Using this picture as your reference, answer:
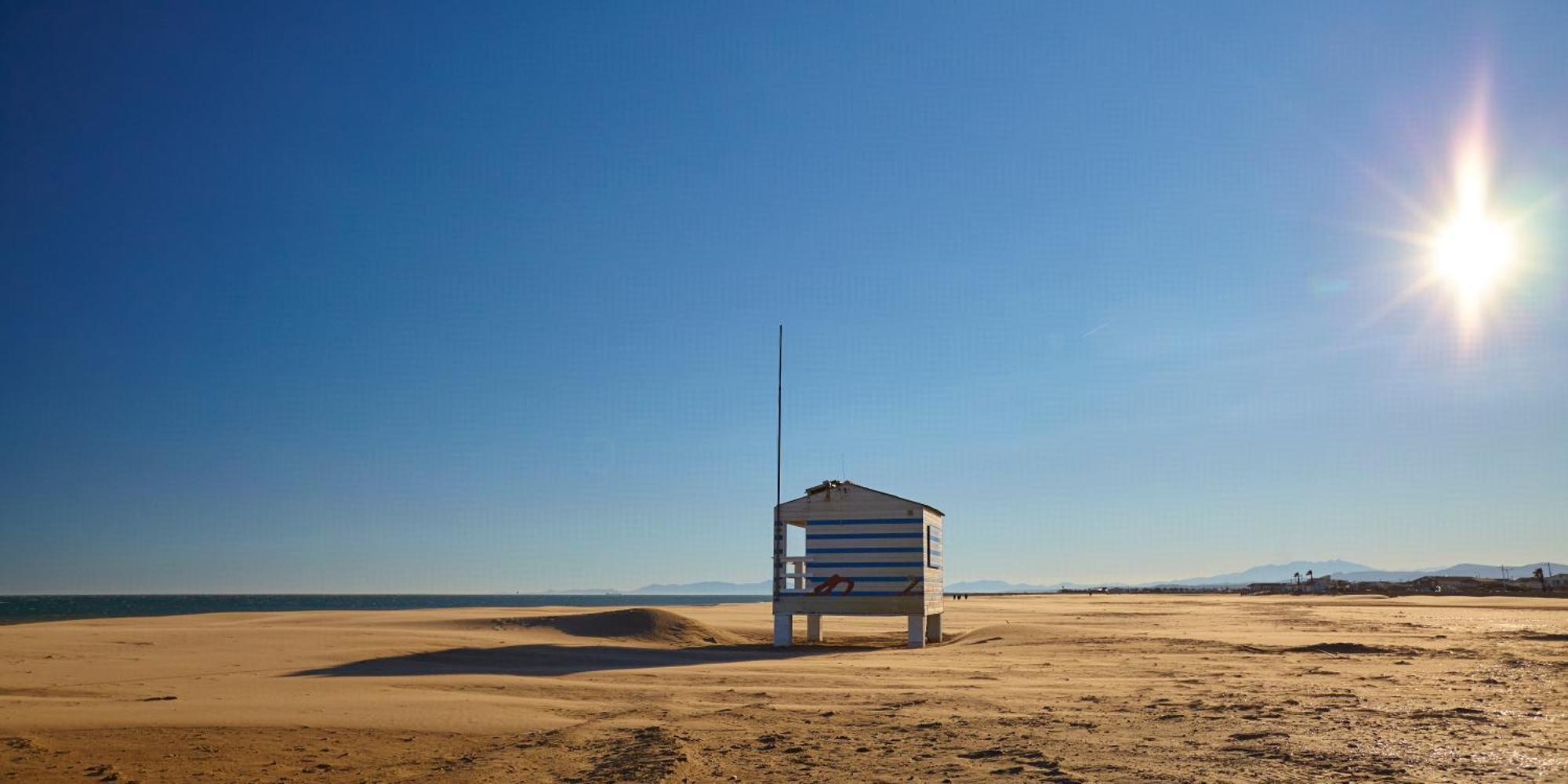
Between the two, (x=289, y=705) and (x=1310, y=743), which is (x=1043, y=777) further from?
(x=289, y=705)

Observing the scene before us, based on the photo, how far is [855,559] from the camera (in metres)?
30.6

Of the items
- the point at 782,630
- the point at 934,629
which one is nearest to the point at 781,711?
the point at 782,630

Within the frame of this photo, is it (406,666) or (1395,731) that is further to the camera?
(406,666)

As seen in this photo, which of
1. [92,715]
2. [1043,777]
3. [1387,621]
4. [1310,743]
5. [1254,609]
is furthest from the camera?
[1254,609]

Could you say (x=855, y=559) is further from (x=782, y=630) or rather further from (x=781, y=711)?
(x=781, y=711)

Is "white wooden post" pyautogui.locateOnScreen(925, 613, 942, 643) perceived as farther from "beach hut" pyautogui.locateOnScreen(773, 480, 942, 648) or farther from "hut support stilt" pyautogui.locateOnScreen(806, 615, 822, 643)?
"hut support stilt" pyautogui.locateOnScreen(806, 615, 822, 643)

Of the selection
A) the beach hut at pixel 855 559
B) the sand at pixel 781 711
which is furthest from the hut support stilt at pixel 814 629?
the sand at pixel 781 711

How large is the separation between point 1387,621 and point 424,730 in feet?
123

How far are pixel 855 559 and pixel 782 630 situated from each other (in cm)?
318

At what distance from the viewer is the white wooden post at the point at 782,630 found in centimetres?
2991

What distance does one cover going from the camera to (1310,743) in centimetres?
1070

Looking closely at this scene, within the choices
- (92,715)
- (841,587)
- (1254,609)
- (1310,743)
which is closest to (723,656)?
(841,587)

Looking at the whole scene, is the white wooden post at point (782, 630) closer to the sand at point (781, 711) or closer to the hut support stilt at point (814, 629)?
the sand at point (781, 711)

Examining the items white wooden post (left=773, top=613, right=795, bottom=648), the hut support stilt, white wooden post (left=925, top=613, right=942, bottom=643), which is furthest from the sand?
the hut support stilt
